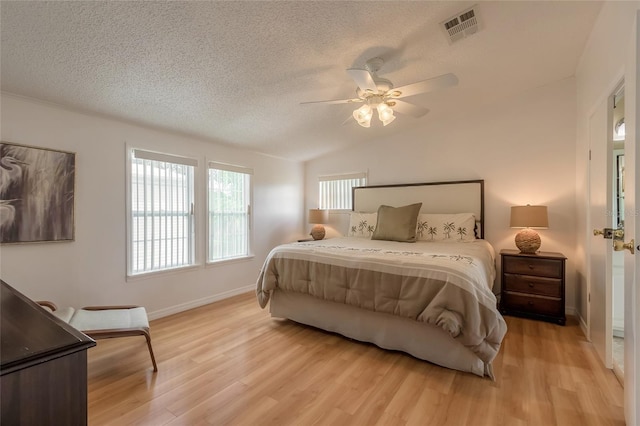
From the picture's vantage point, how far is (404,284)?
87.1 inches

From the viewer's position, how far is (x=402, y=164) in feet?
14.5

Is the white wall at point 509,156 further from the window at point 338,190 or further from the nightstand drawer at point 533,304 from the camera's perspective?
the window at point 338,190

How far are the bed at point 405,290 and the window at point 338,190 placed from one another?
4.13 ft

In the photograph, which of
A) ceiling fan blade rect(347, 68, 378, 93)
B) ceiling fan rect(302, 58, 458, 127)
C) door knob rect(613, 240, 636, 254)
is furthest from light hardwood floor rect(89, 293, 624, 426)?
ceiling fan blade rect(347, 68, 378, 93)

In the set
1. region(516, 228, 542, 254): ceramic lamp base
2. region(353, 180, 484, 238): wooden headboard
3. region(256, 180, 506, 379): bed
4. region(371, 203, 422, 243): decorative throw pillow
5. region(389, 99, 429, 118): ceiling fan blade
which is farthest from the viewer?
region(353, 180, 484, 238): wooden headboard

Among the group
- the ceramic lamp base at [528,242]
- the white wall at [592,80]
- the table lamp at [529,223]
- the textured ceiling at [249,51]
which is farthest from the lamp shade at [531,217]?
the textured ceiling at [249,51]

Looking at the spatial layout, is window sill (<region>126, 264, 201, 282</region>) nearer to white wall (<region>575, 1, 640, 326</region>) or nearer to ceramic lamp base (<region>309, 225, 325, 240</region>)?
ceramic lamp base (<region>309, 225, 325, 240</region>)

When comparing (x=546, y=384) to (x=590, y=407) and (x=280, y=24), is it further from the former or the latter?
(x=280, y=24)

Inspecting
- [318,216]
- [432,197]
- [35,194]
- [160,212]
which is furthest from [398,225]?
[35,194]

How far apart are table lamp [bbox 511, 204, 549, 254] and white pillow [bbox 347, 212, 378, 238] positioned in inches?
65.9

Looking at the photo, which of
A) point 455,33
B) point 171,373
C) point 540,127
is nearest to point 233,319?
point 171,373

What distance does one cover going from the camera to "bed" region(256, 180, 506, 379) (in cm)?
197

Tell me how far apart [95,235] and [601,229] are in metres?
4.42

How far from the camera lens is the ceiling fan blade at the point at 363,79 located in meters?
1.98
